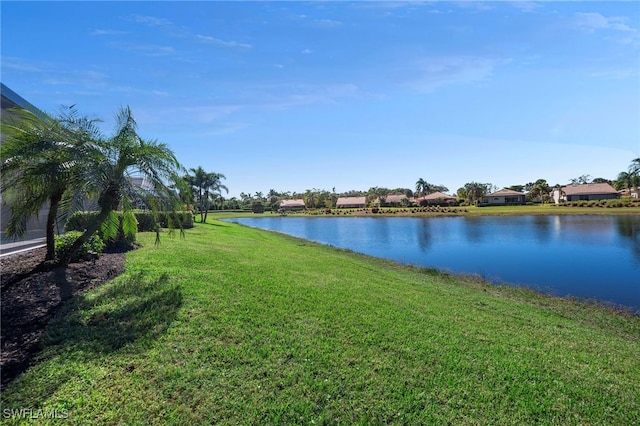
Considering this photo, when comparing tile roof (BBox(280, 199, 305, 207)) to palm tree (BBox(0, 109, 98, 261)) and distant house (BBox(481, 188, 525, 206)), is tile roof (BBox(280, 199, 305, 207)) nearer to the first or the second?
distant house (BBox(481, 188, 525, 206))

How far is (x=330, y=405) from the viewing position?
13.9ft

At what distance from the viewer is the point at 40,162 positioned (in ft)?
24.1

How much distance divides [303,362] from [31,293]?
5.73 metres

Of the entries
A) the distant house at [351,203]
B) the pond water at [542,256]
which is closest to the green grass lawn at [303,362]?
the pond water at [542,256]

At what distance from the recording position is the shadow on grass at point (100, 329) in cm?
432

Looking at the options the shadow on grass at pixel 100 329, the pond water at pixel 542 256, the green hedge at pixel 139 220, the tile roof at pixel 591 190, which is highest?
the tile roof at pixel 591 190

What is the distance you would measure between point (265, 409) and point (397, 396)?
1823 mm

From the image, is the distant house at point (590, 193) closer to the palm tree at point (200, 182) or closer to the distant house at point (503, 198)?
the distant house at point (503, 198)

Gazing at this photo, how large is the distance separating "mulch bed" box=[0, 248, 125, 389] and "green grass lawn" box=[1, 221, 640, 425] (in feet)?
0.82

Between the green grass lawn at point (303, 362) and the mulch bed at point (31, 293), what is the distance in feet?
0.82

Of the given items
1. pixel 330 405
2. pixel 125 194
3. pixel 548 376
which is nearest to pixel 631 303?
pixel 548 376

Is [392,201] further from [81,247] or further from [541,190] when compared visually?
[81,247]

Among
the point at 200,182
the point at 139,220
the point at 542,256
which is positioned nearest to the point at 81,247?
the point at 139,220

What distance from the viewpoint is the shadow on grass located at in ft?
14.2
